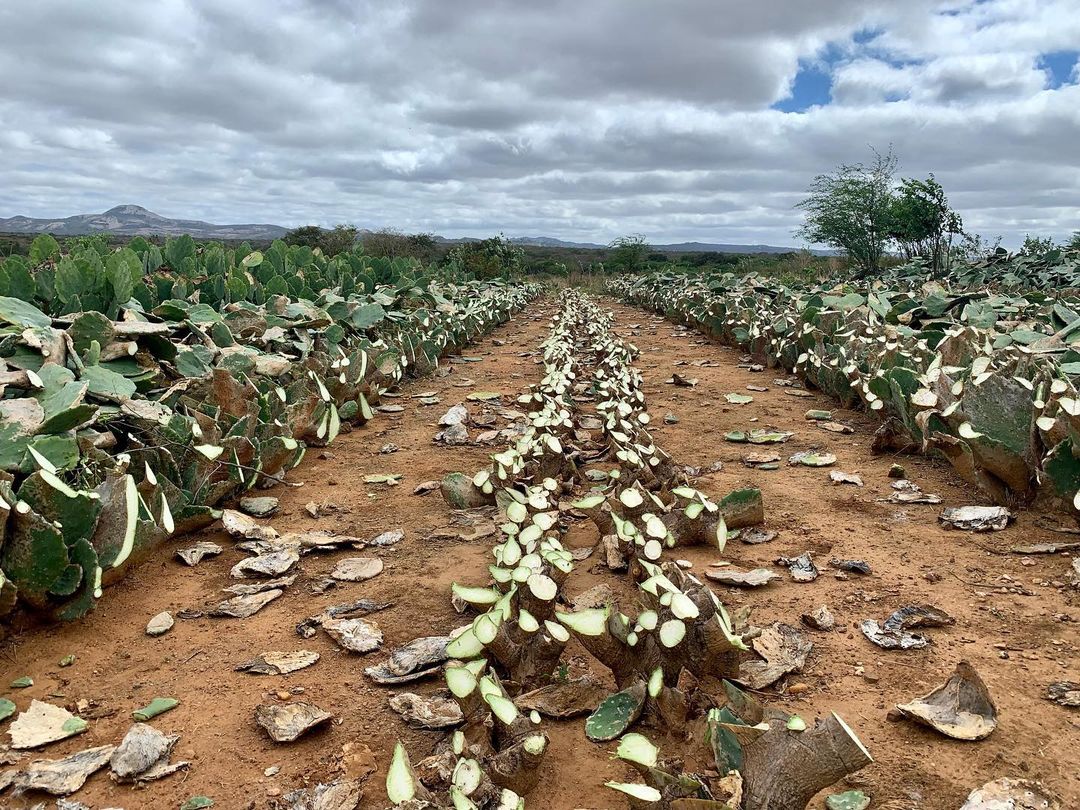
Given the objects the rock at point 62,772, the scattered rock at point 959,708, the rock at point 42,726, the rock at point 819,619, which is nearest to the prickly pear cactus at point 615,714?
the scattered rock at point 959,708

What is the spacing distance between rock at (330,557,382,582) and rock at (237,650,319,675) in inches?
21.3

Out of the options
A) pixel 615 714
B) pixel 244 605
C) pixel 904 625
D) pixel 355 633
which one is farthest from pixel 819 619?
pixel 244 605

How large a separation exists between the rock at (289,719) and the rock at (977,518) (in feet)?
8.53

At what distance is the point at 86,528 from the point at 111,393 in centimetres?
89

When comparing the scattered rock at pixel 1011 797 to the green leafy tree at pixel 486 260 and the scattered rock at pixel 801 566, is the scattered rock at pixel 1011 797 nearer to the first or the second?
the scattered rock at pixel 801 566

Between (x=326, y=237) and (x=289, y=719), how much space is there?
88.5 feet

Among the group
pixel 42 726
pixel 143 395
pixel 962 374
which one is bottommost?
pixel 42 726

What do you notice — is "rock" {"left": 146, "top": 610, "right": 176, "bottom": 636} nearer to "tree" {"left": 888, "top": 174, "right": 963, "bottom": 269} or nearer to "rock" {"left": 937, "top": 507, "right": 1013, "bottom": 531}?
"rock" {"left": 937, "top": 507, "right": 1013, "bottom": 531}

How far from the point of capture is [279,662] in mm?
2254

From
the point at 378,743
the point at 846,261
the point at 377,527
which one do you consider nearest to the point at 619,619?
the point at 378,743

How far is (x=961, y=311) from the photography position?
20.1 ft

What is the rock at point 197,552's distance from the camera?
2984mm

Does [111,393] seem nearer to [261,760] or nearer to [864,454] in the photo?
[261,760]

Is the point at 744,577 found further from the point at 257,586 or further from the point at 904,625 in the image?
the point at 257,586
